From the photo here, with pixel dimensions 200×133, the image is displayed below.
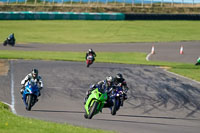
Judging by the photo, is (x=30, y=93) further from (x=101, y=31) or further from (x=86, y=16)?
(x=86, y=16)

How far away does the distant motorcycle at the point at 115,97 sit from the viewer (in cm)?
1760

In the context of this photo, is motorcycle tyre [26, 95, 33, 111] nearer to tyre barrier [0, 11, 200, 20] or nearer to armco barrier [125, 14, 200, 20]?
tyre barrier [0, 11, 200, 20]

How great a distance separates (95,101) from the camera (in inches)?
653

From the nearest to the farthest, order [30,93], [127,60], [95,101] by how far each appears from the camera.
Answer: [95,101] → [30,93] → [127,60]

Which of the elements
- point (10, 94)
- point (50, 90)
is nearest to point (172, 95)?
point (50, 90)

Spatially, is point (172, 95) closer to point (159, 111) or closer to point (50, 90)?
point (159, 111)

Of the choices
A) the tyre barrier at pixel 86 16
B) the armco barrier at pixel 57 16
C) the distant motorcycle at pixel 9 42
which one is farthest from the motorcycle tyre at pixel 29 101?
the tyre barrier at pixel 86 16

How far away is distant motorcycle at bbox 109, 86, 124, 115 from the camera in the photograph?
17600 mm

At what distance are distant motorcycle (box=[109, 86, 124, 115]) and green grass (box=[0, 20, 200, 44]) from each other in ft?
123

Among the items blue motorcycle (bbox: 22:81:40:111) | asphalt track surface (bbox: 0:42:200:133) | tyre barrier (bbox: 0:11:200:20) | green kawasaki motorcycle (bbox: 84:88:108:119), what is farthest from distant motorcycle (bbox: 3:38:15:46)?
green kawasaki motorcycle (bbox: 84:88:108:119)

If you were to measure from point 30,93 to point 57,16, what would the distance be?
5334 centimetres

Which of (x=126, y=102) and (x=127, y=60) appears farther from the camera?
(x=127, y=60)

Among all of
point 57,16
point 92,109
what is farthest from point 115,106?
point 57,16

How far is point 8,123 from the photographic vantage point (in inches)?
514
